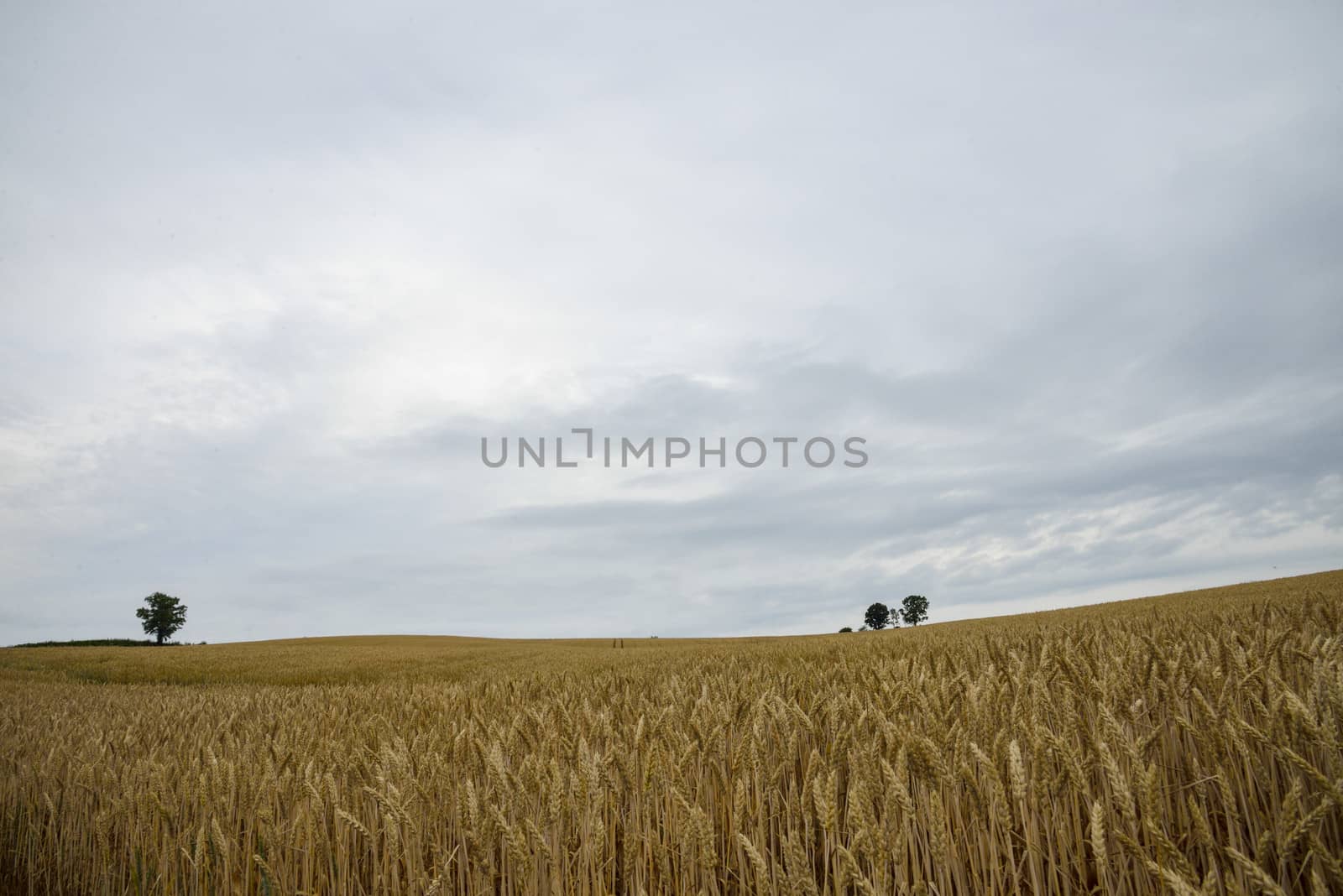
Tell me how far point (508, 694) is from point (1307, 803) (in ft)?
22.0

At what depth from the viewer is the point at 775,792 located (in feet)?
10.9

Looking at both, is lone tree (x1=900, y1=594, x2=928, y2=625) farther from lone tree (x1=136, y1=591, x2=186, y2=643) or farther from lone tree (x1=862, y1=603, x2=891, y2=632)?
lone tree (x1=136, y1=591, x2=186, y2=643)

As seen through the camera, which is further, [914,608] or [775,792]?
[914,608]

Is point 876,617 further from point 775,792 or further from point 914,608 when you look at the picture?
point 775,792

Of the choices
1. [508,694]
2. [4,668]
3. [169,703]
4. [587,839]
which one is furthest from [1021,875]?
[4,668]

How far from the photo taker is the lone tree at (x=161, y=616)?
83.5 meters

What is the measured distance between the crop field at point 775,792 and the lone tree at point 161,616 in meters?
94.5

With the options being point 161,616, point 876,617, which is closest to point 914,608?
point 876,617

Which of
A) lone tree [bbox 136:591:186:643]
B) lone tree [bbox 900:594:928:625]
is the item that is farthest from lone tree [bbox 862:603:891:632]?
lone tree [bbox 136:591:186:643]

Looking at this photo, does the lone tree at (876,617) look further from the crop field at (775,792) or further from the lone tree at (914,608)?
the crop field at (775,792)

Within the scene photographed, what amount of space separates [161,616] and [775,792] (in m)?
101

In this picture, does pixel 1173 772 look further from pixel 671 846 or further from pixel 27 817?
pixel 27 817

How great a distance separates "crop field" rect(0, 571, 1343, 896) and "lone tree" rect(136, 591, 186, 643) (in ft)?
310

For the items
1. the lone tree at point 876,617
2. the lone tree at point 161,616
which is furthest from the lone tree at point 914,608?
the lone tree at point 161,616
